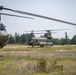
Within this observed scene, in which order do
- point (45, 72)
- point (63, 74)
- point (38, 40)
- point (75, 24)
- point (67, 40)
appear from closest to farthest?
point (75, 24) < point (63, 74) < point (45, 72) < point (38, 40) < point (67, 40)

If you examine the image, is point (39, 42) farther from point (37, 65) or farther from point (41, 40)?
point (37, 65)

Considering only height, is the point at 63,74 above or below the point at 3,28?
below

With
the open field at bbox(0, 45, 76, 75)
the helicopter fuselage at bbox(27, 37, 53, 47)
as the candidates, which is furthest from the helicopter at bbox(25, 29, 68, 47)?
the open field at bbox(0, 45, 76, 75)

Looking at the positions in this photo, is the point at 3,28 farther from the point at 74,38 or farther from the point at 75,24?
the point at 74,38

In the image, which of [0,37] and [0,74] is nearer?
[0,74]

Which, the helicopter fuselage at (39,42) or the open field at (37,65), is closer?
the open field at (37,65)

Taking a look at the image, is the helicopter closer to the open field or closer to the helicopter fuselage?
the helicopter fuselage

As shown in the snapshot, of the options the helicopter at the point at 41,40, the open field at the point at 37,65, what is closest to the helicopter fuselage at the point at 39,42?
the helicopter at the point at 41,40

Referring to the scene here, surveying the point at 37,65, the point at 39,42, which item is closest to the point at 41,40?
the point at 39,42

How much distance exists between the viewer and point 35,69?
39.4 feet

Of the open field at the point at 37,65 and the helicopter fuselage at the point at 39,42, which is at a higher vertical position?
the helicopter fuselage at the point at 39,42

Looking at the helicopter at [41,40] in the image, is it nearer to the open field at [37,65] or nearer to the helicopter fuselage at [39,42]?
the helicopter fuselage at [39,42]

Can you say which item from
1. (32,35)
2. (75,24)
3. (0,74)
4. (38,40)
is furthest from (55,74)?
(32,35)

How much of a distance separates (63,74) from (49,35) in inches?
2076
